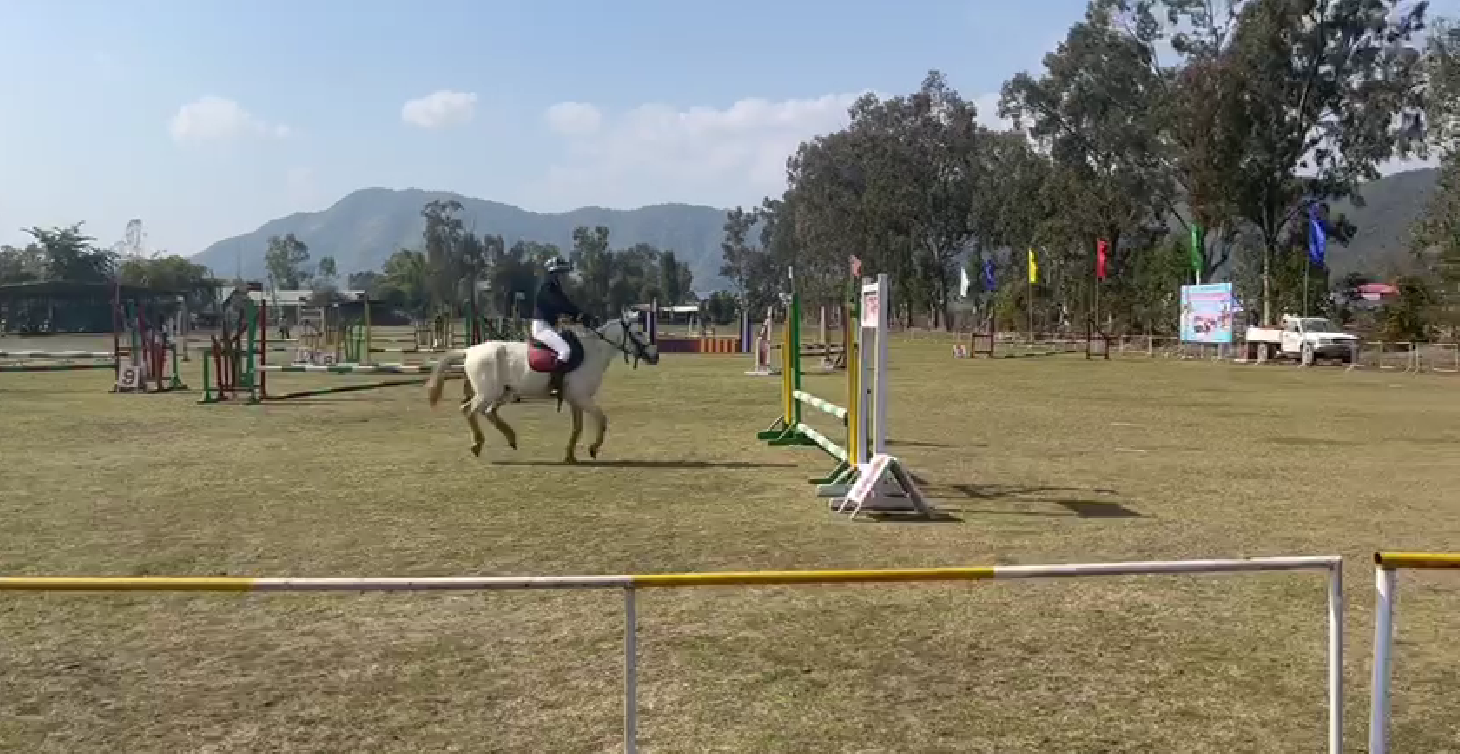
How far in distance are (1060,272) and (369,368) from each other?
5949 centimetres

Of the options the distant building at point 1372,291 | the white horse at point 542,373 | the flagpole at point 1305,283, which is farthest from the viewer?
the distant building at point 1372,291

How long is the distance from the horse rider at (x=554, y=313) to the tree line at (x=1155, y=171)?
134 feet

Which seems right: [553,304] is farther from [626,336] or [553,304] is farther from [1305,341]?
[1305,341]

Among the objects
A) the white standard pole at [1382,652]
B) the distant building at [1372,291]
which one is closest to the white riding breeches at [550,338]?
the white standard pole at [1382,652]

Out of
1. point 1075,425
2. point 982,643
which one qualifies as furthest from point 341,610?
point 1075,425

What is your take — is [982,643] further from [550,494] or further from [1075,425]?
[1075,425]

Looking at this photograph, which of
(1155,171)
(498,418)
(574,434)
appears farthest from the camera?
(1155,171)

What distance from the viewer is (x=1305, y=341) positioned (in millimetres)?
45125

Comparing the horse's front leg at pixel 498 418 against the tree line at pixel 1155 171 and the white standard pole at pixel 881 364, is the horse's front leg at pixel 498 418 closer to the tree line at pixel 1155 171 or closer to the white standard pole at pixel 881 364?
the white standard pole at pixel 881 364

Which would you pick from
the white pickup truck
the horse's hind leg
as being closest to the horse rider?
the horse's hind leg

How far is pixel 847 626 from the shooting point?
280 inches

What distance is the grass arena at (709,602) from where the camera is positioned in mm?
5453

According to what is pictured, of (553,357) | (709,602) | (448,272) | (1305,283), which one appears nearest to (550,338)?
(553,357)

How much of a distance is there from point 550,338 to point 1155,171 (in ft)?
200
